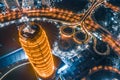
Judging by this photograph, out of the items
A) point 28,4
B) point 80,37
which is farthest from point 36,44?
point 28,4

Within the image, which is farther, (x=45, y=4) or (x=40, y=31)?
(x=45, y=4)

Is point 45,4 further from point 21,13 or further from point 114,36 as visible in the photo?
point 114,36

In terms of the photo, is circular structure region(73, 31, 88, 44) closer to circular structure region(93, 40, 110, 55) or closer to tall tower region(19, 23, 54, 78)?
circular structure region(93, 40, 110, 55)

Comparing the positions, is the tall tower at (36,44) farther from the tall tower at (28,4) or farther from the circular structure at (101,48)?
the tall tower at (28,4)

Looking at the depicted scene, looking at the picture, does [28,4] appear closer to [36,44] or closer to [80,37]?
[80,37]

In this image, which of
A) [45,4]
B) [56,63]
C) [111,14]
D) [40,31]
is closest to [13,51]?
[56,63]

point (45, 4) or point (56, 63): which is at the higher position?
point (45, 4)

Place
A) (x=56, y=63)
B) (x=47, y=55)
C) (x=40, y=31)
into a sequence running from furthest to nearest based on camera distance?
(x=56, y=63)
(x=47, y=55)
(x=40, y=31)
